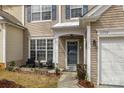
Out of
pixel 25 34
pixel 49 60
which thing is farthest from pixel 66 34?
pixel 25 34

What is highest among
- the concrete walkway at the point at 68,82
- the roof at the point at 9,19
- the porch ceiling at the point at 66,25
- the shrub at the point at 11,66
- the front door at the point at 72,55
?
the roof at the point at 9,19

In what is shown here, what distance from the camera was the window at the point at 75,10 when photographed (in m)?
20.3

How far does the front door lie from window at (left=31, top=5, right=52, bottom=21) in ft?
10.4

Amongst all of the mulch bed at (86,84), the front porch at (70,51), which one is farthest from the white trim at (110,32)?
the front porch at (70,51)

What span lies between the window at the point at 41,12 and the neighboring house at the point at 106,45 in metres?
8.93

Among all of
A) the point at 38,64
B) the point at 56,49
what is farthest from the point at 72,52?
the point at 38,64

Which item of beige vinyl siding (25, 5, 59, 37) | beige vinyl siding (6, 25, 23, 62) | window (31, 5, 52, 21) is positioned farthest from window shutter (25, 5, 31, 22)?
beige vinyl siding (6, 25, 23, 62)

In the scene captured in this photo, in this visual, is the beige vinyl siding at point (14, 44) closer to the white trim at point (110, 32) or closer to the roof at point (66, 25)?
the roof at point (66, 25)

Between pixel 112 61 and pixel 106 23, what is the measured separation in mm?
1932

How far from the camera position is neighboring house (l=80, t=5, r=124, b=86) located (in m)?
12.5

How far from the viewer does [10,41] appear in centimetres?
1994

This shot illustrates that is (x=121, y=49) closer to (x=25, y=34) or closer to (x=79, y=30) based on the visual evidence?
(x=79, y=30)

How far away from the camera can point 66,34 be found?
1975 centimetres

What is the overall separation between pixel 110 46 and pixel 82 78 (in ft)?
8.35
